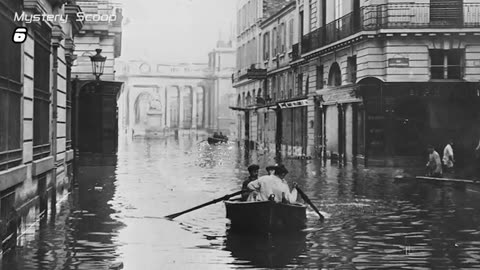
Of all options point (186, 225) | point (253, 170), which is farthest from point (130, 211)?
point (253, 170)

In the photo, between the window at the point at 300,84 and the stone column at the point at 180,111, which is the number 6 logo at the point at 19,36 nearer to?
the window at the point at 300,84

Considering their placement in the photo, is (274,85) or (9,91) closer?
(9,91)

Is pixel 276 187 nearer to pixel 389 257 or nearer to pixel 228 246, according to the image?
pixel 228 246

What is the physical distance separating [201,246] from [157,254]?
3.35 feet

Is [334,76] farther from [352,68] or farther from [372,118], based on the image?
[372,118]

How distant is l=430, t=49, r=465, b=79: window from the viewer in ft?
109

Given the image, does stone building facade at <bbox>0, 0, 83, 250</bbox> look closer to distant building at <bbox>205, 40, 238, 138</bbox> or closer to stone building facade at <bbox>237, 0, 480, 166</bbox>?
stone building facade at <bbox>237, 0, 480, 166</bbox>

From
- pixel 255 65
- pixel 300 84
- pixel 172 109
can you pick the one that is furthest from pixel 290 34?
pixel 172 109

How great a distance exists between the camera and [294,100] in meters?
45.5

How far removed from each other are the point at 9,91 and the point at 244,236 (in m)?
4.43

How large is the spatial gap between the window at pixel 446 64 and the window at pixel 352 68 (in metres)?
3.77

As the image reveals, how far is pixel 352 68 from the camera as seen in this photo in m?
36.6

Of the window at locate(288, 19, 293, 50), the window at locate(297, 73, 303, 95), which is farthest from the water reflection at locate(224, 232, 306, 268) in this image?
the window at locate(288, 19, 293, 50)

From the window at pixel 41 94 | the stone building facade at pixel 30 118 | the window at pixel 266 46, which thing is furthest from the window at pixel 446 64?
the window at pixel 266 46
